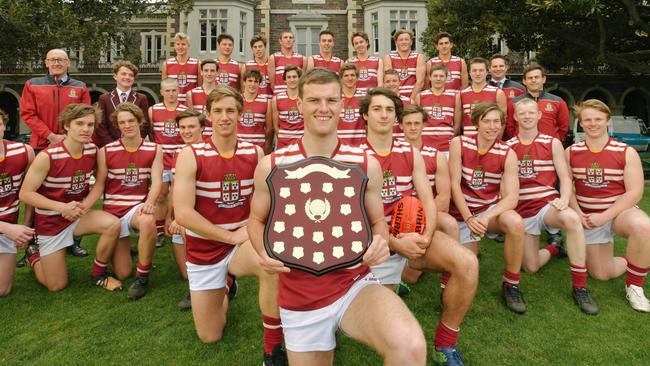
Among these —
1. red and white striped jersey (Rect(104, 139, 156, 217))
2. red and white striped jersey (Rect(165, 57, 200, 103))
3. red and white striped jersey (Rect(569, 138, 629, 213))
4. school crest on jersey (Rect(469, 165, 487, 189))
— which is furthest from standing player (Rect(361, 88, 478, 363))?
red and white striped jersey (Rect(165, 57, 200, 103))

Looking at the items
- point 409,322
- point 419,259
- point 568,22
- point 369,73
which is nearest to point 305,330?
point 409,322

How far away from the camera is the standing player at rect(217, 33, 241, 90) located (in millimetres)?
7672

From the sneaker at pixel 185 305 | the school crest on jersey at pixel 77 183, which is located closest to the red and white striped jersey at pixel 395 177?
the sneaker at pixel 185 305

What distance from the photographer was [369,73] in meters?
7.66

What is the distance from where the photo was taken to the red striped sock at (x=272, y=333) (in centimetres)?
315

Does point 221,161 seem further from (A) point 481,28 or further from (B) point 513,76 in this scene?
(B) point 513,76

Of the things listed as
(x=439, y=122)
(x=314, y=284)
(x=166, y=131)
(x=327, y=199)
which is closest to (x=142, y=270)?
(x=166, y=131)

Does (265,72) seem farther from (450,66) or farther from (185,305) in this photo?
(185,305)

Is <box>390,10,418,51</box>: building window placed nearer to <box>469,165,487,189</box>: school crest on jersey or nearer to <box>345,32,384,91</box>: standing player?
<box>345,32,384,91</box>: standing player

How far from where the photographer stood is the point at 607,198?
4.65m

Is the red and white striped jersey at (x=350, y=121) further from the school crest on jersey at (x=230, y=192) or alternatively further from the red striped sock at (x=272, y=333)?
the red striped sock at (x=272, y=333)

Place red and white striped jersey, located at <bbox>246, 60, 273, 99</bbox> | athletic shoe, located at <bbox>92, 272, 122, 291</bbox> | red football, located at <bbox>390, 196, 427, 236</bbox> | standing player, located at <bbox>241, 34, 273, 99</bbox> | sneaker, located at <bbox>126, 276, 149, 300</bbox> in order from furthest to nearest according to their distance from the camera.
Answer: red and white striped jersey, located at <bbox>246, 60, 273, 99</bbox>, standing player, located at <bbox>241, 34, 273, 99</bbox>, athletic shoe, located at <bbox>92, 272, 122, 291</bbox>, sneaker, located at <bbox>126, 276, 149, 300</bbox>, red football, located at <bbox>390, 196, 427, 236</bbox>

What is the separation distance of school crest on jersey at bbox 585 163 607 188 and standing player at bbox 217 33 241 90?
606 centimetres

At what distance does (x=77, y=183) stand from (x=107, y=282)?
4.19 feet
